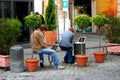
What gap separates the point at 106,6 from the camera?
36625mm

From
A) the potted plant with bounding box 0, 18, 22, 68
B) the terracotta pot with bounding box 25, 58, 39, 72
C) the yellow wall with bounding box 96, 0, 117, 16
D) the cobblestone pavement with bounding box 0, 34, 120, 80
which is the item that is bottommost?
the cobblestone pavement with bounding box 0, 34, 120, 80

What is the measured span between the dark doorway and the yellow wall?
1399 centimetres

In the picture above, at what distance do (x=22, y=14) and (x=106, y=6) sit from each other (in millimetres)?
15261

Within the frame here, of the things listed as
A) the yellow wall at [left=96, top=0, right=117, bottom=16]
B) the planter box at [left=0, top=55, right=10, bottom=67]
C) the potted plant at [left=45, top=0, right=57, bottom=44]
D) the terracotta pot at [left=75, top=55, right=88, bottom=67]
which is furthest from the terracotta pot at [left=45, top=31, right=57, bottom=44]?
the yellow wall at [left=96, top=0, right=117, bottom=16]

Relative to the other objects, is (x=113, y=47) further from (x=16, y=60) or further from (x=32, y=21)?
(x=16, y=60)

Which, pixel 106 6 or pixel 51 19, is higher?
pixel 106 6

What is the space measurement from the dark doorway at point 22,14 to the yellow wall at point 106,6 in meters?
14.0

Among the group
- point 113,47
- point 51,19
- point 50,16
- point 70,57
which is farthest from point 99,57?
point 50,16

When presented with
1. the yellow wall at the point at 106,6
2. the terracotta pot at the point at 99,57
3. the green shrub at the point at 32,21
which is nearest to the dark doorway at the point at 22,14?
the green shrub at the point at 32,21

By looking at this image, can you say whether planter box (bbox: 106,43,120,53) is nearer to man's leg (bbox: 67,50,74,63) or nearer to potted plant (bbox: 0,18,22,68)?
man's leg (bbox: 67,50,74,63)

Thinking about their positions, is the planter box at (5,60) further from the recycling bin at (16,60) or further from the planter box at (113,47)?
the planter box at (113,47)

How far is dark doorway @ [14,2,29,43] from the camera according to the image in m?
22.5

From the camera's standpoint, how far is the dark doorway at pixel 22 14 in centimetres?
2247

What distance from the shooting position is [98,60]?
602 inches
